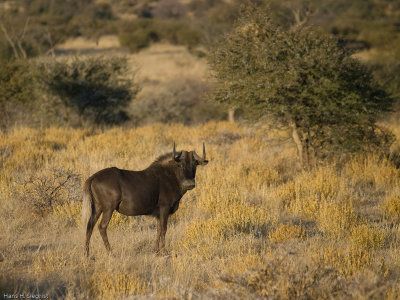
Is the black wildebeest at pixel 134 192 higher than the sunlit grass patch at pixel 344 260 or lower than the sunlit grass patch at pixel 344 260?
higher

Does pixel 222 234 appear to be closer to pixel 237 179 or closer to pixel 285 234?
pixel 285 234

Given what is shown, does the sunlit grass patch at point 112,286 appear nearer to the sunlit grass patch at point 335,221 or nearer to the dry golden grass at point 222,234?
the dry golden grass at point 222,234

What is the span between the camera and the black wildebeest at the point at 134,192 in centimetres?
525

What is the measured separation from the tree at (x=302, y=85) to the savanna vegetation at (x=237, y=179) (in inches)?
1.7

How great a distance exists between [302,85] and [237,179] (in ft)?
9.15

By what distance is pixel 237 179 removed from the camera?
30.7ft

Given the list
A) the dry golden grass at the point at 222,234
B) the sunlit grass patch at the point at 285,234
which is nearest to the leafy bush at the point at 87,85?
the dry golden grass at the point at 222,234

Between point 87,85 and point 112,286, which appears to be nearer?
point 112,286

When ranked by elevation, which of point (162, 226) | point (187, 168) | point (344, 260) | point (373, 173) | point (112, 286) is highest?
point (187, 168)

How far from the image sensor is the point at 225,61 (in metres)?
10.9

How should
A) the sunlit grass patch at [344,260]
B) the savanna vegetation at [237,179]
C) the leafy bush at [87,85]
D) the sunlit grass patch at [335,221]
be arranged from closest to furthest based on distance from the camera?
the savanna vegetation at [237,179]
the sunlit grass patch at [344,260]
the sunlit grass patch at [335,221]
the leafy bush at [87,85]

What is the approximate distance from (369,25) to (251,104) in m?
38.1

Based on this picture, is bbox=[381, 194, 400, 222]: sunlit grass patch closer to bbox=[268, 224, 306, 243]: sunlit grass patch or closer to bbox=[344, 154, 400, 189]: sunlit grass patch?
bbox=[344, 154, 400, 189]: sunlit grass patch

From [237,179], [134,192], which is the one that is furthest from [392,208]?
[134,192]
